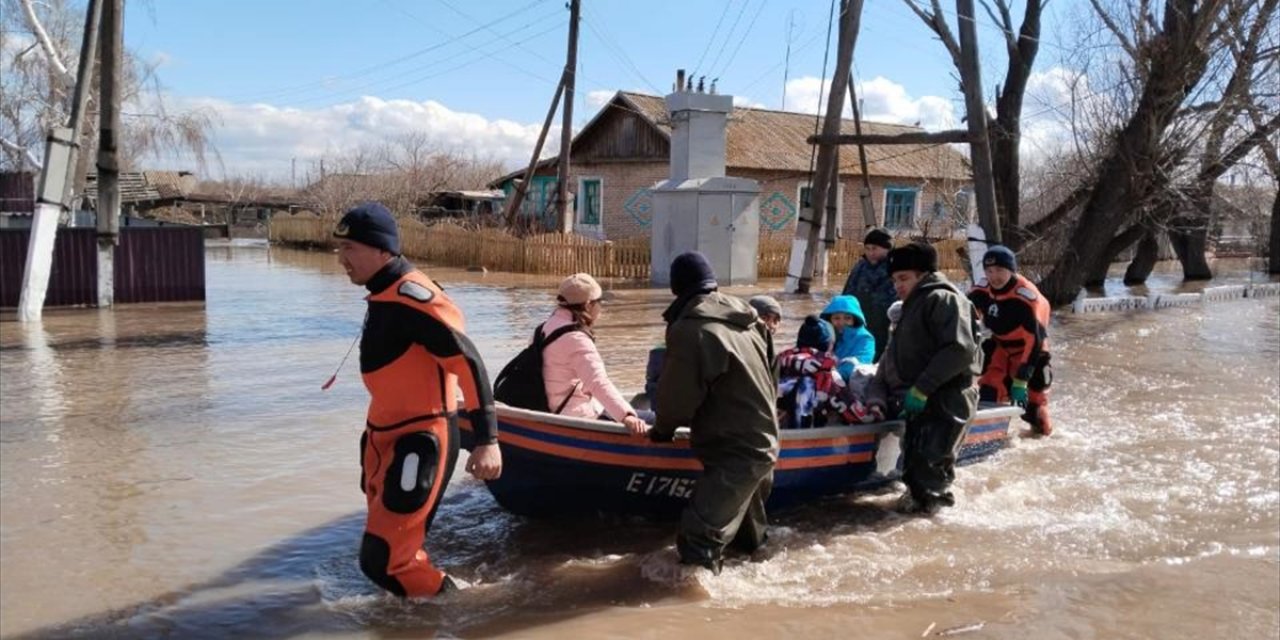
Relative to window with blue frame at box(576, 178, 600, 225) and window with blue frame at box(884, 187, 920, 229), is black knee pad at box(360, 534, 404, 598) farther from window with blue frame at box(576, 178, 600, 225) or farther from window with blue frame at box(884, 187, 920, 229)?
window with blue frame at box(884, 187, 920, 229)

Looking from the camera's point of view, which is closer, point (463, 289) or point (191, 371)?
point (191, 371)

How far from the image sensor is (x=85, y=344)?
44.7 ft

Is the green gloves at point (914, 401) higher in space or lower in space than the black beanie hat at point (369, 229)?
lower

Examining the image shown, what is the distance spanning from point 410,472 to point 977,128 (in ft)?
45.6

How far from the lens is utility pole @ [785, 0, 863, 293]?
62.1ft

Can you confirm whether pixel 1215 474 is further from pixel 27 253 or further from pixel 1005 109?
pixel 27 253

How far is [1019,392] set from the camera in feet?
26.9

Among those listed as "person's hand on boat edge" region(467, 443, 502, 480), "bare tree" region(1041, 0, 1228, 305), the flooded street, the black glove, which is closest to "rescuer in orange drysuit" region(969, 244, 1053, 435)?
the flooded street

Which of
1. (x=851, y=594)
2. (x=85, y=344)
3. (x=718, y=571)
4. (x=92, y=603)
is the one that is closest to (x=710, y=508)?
(x=718, y=571)

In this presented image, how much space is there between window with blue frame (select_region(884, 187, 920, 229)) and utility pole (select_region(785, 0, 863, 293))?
57.7ft

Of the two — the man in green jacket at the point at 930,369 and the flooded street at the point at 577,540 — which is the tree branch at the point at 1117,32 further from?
the man in green jacket at the point at 930,369

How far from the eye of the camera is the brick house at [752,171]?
3281 centimetres

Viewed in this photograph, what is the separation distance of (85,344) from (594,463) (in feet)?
34.6

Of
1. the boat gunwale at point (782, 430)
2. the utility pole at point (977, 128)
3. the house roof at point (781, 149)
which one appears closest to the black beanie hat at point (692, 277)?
the boat gunwale at point (782, 430)
